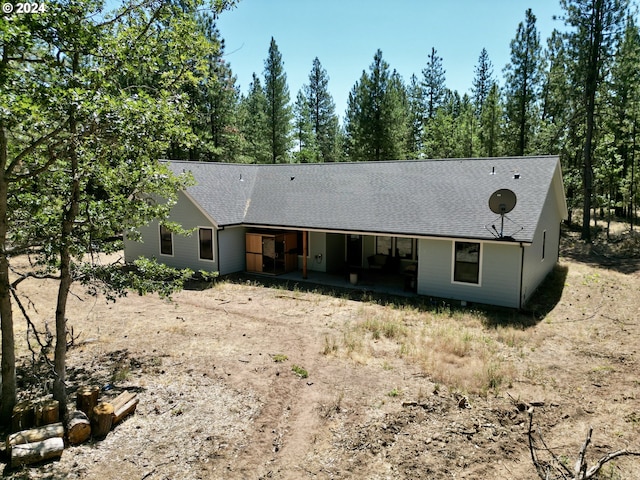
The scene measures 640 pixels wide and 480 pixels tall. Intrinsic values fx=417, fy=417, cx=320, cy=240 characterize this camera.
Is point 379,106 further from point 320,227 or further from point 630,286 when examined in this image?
point 630,286

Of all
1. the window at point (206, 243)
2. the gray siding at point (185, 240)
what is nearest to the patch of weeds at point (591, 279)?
the gray siding at point (185, 240)

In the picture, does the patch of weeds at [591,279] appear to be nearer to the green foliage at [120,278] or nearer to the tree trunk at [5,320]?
the green foliage at [120,278]

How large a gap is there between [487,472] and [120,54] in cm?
825

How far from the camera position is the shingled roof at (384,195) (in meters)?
14.4

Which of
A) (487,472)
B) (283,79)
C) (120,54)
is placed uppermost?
(283,79)

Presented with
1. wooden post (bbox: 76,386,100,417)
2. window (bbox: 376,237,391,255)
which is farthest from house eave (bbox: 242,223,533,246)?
wooden post (bbox: 76,386,100,417)

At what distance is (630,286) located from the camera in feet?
53.4

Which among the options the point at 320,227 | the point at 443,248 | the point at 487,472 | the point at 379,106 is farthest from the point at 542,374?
the point at 379,106

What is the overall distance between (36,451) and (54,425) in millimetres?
511

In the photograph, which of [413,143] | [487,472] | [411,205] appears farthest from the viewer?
[413,143]

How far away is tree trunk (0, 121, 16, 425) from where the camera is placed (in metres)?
6.08

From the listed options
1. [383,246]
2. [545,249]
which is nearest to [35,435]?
[383,246]

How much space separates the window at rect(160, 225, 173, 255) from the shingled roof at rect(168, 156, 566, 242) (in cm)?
266

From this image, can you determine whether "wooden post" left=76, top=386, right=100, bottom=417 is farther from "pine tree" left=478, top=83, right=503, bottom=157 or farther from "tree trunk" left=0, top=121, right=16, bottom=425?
"pine tree" left=478, top=83, right=503, bottom=157
